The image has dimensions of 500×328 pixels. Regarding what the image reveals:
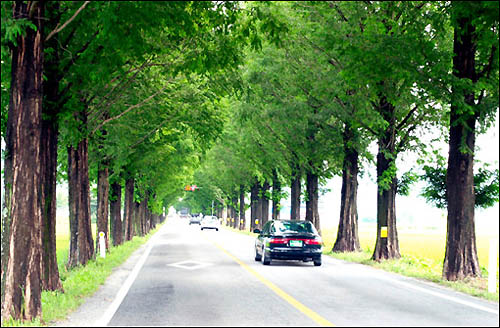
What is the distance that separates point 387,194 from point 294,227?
446 cm

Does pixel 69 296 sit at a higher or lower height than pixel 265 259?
higher

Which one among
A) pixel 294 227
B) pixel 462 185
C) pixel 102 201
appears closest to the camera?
pixel 462 185

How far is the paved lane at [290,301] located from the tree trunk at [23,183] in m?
1.42

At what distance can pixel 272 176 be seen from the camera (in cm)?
4503

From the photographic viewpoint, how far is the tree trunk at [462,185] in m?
15.7

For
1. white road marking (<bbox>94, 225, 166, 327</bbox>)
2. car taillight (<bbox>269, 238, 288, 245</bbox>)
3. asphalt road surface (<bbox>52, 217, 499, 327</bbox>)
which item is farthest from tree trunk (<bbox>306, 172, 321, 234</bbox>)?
white road marking (<bbox>94, 225, 166, 327</bbox>)

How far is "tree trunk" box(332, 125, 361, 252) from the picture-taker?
27531 millimetres

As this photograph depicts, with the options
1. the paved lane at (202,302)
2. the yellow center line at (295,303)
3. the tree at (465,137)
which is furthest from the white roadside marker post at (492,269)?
the paved lane at (202,302)

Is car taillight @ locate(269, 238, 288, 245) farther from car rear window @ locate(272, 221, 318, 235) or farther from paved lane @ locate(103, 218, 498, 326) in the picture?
paved lane @ locate(103, 218, 498, 326)

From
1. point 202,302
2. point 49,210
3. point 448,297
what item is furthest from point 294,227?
point 202,302

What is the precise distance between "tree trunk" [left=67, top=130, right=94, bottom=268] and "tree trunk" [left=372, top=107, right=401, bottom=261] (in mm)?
10083

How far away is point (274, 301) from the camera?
450 inches

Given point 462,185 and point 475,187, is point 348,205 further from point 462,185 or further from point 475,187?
point 462,185

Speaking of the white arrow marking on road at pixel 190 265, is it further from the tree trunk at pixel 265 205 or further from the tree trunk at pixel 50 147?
the tree trunk at pixel 265 205
